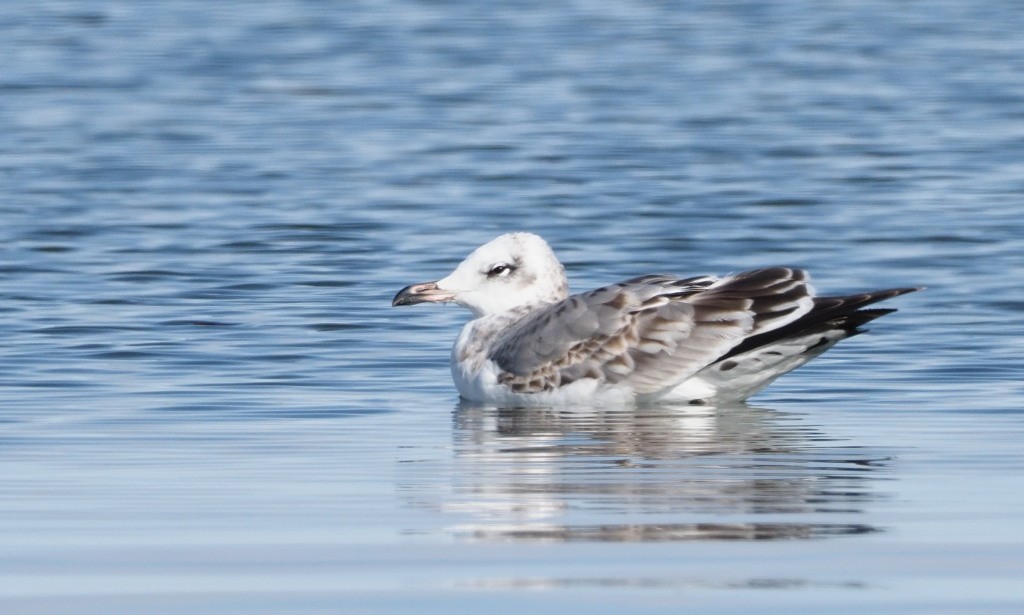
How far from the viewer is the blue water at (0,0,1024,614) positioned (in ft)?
22.0

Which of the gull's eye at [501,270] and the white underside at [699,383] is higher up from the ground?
the gull's eye at [501,270]

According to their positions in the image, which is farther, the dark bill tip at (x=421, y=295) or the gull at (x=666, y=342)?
the dark bill tip at (x=421, y=295)

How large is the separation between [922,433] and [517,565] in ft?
11.3

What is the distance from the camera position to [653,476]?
827cm

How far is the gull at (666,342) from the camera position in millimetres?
10656

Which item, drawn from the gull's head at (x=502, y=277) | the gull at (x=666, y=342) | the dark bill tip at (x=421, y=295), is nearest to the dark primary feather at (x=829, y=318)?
the gull at (x=666, y=342)

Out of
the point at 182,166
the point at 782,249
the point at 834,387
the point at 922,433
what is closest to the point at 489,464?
the point at 922,433

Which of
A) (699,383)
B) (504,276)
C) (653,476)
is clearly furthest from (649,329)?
(653,476)

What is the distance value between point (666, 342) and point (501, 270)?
1.34 metres

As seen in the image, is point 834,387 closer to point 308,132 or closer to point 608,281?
point 608,281

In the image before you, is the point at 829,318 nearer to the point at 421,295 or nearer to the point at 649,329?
the point at 649,329

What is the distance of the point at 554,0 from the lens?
34531 mm

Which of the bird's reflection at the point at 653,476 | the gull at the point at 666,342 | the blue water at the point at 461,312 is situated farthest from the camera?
the gull at the point at 666,342

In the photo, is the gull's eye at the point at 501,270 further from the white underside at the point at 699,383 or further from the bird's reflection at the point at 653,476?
the bird's reflection at the point at 653,476
